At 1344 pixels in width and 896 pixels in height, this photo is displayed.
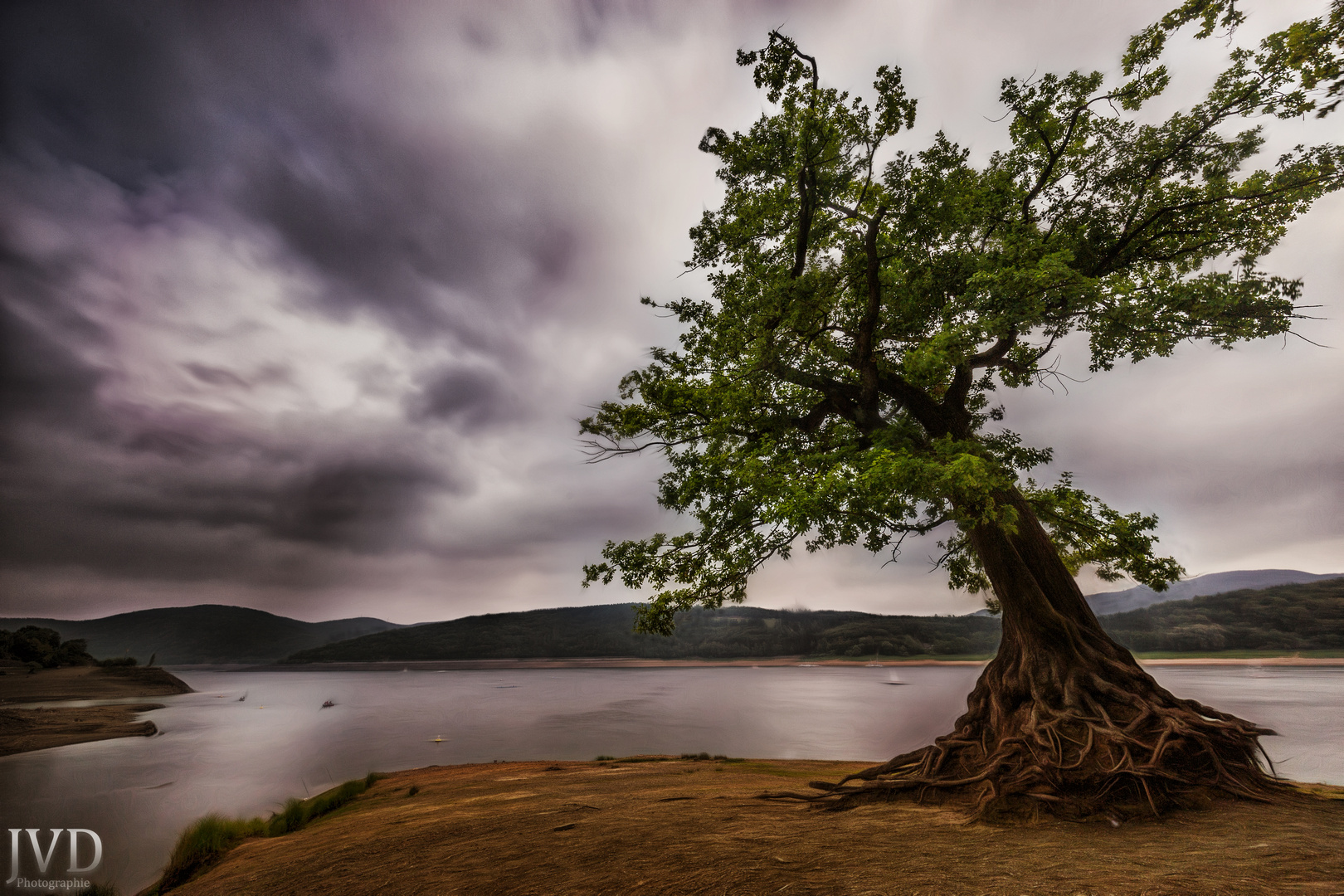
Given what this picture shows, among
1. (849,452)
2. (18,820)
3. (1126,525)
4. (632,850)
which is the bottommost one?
(18,820)

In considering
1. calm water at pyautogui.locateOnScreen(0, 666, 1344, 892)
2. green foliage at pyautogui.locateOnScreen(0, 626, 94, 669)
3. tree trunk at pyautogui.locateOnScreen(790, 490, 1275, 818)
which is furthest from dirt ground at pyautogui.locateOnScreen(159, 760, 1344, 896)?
green foliage at pyautogui.locateOnScreen(0, 626, 94, 669)

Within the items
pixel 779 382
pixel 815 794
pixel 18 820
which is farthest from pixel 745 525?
pixel 18 820

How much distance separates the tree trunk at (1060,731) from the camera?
650 cm

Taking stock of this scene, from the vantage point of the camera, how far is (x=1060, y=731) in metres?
7.58

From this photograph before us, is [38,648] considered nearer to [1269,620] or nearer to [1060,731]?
[1060,731]

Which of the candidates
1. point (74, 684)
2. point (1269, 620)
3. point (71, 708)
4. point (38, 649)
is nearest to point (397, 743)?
point (71, 708)

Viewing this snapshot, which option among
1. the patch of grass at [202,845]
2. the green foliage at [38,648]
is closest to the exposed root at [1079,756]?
the patch of grass at [202,845]

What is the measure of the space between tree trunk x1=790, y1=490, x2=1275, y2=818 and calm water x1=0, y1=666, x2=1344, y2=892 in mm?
11528

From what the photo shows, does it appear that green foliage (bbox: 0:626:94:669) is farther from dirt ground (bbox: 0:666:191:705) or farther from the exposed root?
the exposed root

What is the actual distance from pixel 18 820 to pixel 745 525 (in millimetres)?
22085

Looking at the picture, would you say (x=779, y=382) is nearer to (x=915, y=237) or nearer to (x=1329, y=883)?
(x=915, y=237)

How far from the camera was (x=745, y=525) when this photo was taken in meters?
9.46

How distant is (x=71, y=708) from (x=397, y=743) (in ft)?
83.9

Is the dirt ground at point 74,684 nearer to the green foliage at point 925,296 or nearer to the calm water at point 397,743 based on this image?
the calm water at point 397,743
